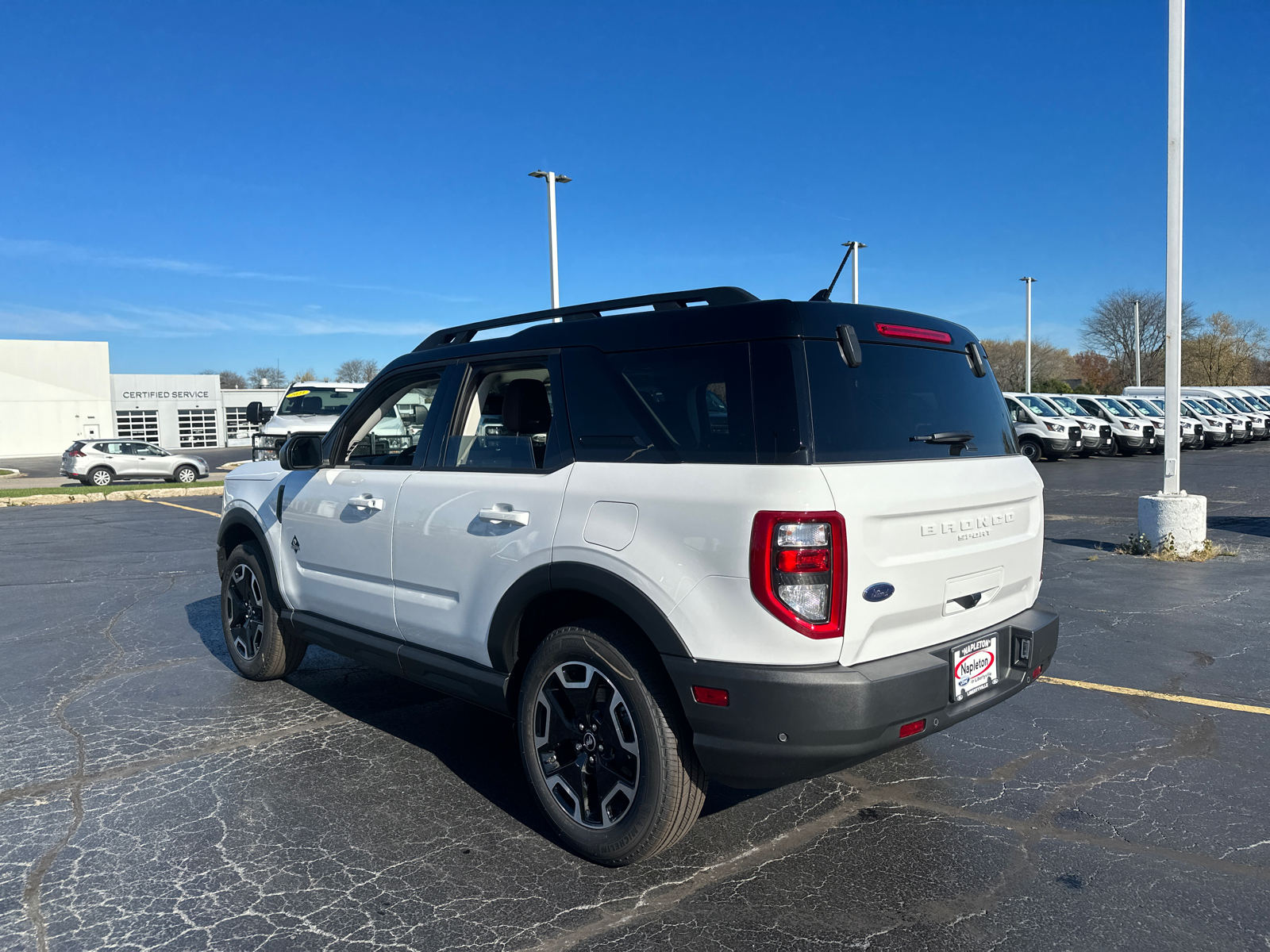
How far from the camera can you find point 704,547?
2.91 m

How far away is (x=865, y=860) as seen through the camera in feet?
10.9

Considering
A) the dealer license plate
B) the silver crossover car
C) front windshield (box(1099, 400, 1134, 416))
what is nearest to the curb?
the silver crossover car

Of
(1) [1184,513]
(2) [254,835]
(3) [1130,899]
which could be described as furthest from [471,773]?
(1) [1184,513]

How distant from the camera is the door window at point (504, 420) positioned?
369 cm

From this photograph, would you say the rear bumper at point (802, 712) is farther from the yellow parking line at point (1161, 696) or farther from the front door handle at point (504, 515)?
the yellow parking line at point (1161, 696)

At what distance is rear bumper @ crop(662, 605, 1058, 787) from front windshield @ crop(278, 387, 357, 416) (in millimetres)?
13736

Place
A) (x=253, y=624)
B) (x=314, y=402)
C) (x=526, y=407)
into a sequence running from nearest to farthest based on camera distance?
1. (x=526, y=407)
2. (x=253, y=624)
3. (x=314, y=402)

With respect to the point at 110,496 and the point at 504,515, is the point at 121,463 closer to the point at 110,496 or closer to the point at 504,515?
the point at 110,496

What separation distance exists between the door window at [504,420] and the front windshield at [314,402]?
40.1 feet

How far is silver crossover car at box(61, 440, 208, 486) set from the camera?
28.7 meters

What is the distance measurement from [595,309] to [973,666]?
1.98 metres

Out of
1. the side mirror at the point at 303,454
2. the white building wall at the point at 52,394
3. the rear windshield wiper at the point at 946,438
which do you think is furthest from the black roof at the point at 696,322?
the white building wall at the point at 52,394

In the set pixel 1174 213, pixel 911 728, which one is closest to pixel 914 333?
pixel 911 728

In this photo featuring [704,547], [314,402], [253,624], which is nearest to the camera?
[704,547]
